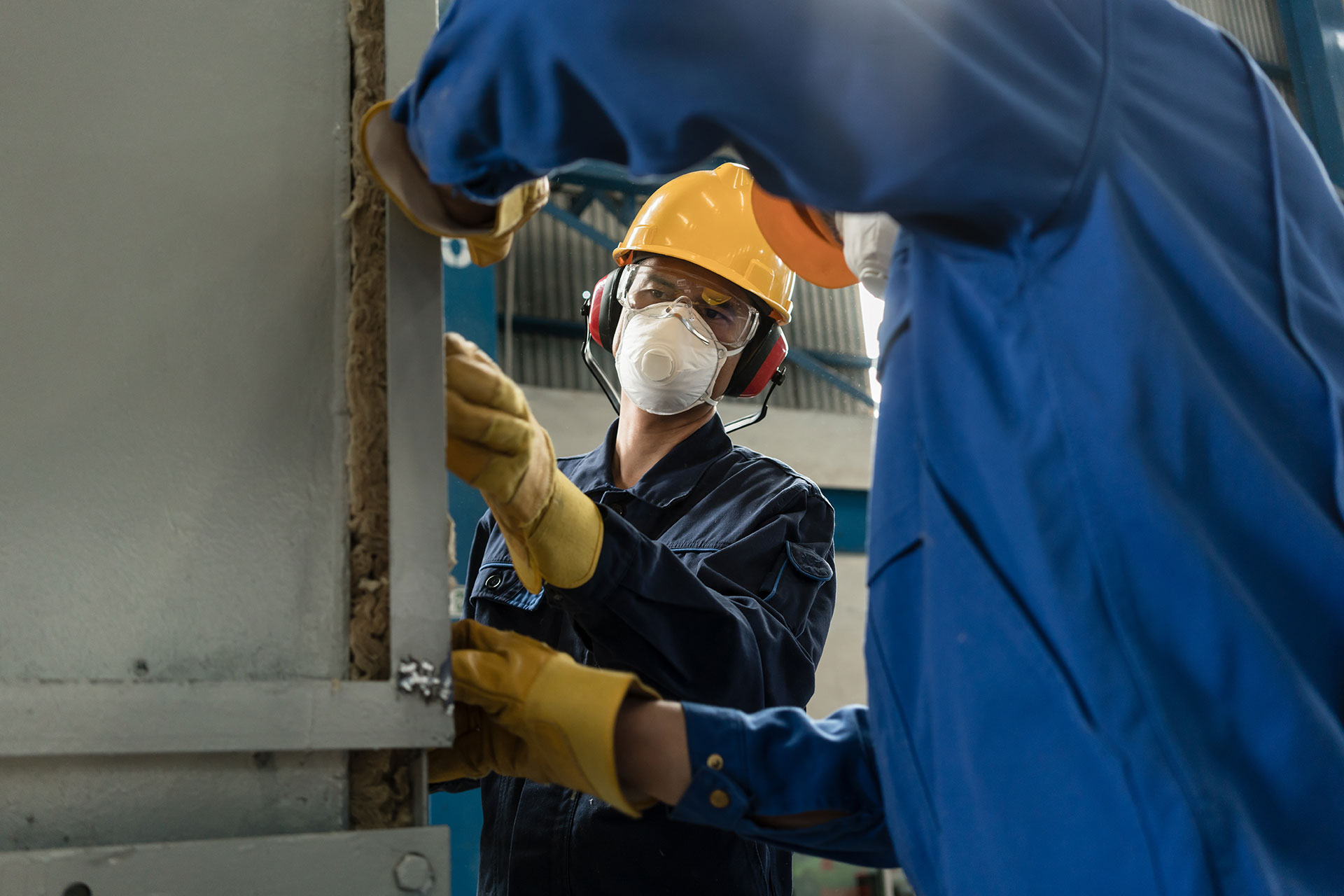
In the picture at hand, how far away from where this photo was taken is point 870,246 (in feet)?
4.07

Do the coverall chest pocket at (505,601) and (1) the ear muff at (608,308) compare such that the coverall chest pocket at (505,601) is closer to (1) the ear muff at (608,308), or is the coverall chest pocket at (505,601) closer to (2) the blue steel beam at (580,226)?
(1) the ear muff at (608,308)

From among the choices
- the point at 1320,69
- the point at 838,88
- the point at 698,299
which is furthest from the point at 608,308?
the point at 1320,69

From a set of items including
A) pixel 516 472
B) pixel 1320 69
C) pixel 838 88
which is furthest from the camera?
pixel 1320 69

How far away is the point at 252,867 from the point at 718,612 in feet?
2.49

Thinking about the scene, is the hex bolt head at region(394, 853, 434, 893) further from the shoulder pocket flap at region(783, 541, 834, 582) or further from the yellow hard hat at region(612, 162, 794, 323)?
the yellow hard hat at region(612, 162, 794, 323)

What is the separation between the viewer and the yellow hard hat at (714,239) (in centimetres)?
217

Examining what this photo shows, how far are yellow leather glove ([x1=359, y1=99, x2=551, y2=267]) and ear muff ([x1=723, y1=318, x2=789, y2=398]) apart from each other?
1017 mm

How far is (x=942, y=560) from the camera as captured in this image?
37.4 inches

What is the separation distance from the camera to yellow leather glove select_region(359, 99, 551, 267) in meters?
1.10

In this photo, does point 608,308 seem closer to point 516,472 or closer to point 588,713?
point 516,472

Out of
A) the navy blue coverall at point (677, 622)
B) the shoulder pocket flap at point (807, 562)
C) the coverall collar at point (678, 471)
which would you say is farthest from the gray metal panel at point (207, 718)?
the coverall collar at point (678, 471)

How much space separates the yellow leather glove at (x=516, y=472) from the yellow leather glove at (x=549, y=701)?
0.15 m

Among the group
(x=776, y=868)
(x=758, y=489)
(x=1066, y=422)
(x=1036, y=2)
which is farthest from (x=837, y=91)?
(x=776, y=868)

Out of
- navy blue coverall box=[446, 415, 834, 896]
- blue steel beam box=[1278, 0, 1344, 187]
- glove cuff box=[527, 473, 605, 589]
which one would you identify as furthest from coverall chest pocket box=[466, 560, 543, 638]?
blue steel beam box=[1278, 0, 1344, 187]
